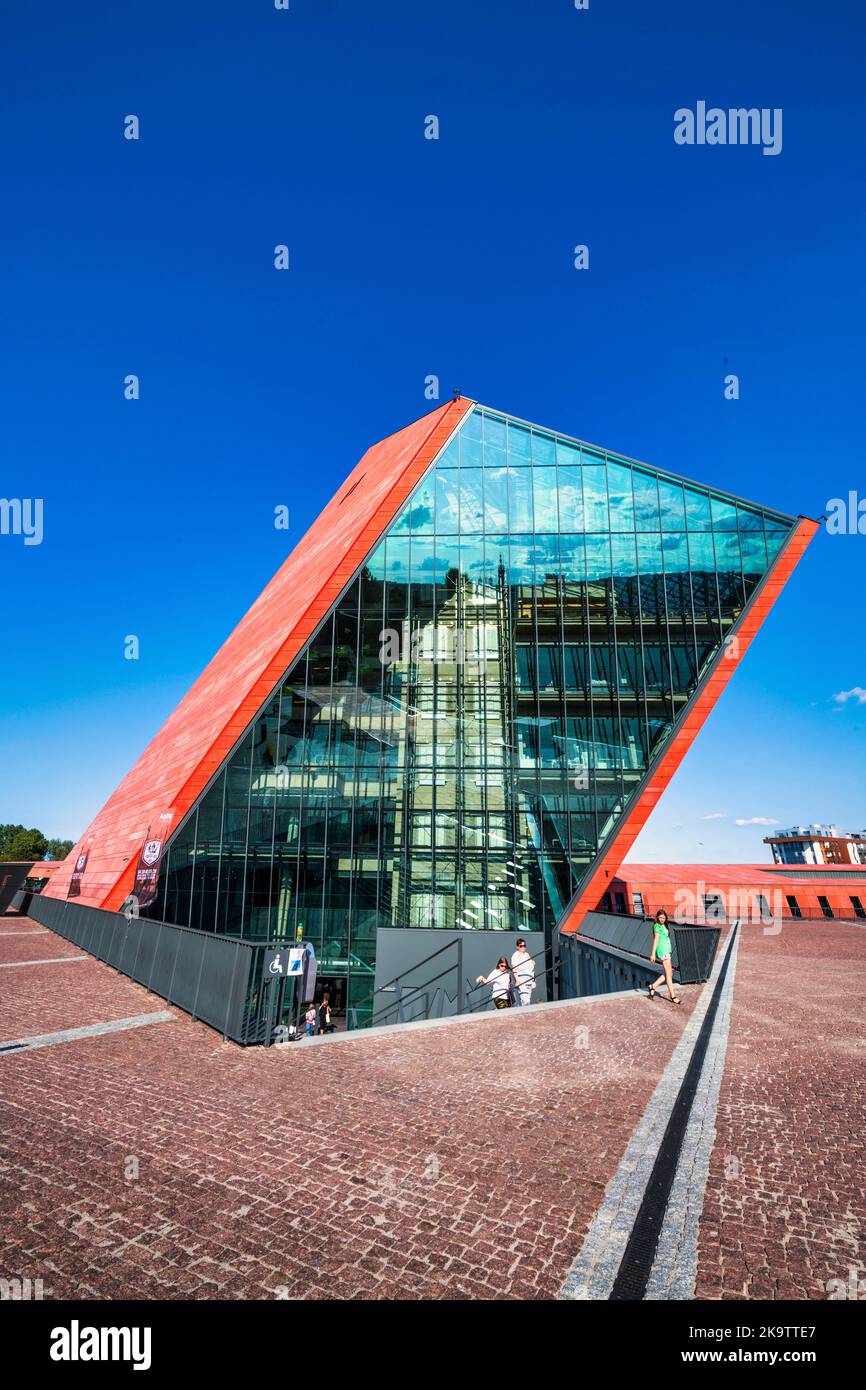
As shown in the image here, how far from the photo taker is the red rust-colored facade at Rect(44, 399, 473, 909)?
20.2m

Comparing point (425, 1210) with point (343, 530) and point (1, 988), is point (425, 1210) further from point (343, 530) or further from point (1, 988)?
point (343, 530)

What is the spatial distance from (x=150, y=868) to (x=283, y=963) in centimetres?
1287

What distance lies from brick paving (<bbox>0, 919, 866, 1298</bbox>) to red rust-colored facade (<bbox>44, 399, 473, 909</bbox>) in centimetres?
1180

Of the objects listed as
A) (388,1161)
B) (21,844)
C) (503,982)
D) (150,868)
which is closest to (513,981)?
(503,982)

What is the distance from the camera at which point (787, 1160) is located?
4.88 meters

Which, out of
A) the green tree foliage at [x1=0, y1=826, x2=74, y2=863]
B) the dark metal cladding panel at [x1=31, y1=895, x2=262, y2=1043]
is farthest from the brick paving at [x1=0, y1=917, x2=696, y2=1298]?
the green tree foliage at [x1=0, y1=826, x2=74, y2=863]

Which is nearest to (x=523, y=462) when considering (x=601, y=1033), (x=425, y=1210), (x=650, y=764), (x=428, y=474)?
(x=428, y=474)

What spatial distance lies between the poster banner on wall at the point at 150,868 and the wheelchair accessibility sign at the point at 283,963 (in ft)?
41.2

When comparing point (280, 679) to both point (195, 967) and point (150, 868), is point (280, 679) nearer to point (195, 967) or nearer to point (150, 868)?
point (150, 868)

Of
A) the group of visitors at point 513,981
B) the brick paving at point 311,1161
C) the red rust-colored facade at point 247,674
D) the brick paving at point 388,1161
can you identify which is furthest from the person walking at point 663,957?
the red rust-colored facade at point 247,674

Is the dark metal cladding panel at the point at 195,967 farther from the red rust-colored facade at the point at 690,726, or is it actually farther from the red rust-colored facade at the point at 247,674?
the red rust-colored facade at the point at 690,726

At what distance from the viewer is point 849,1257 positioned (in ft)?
11.9

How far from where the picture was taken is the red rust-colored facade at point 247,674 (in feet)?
66.1

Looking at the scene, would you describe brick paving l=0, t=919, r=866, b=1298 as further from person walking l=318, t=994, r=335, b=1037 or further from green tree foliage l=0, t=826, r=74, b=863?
green tree foliage l=0, t=826, r=74, b=863
